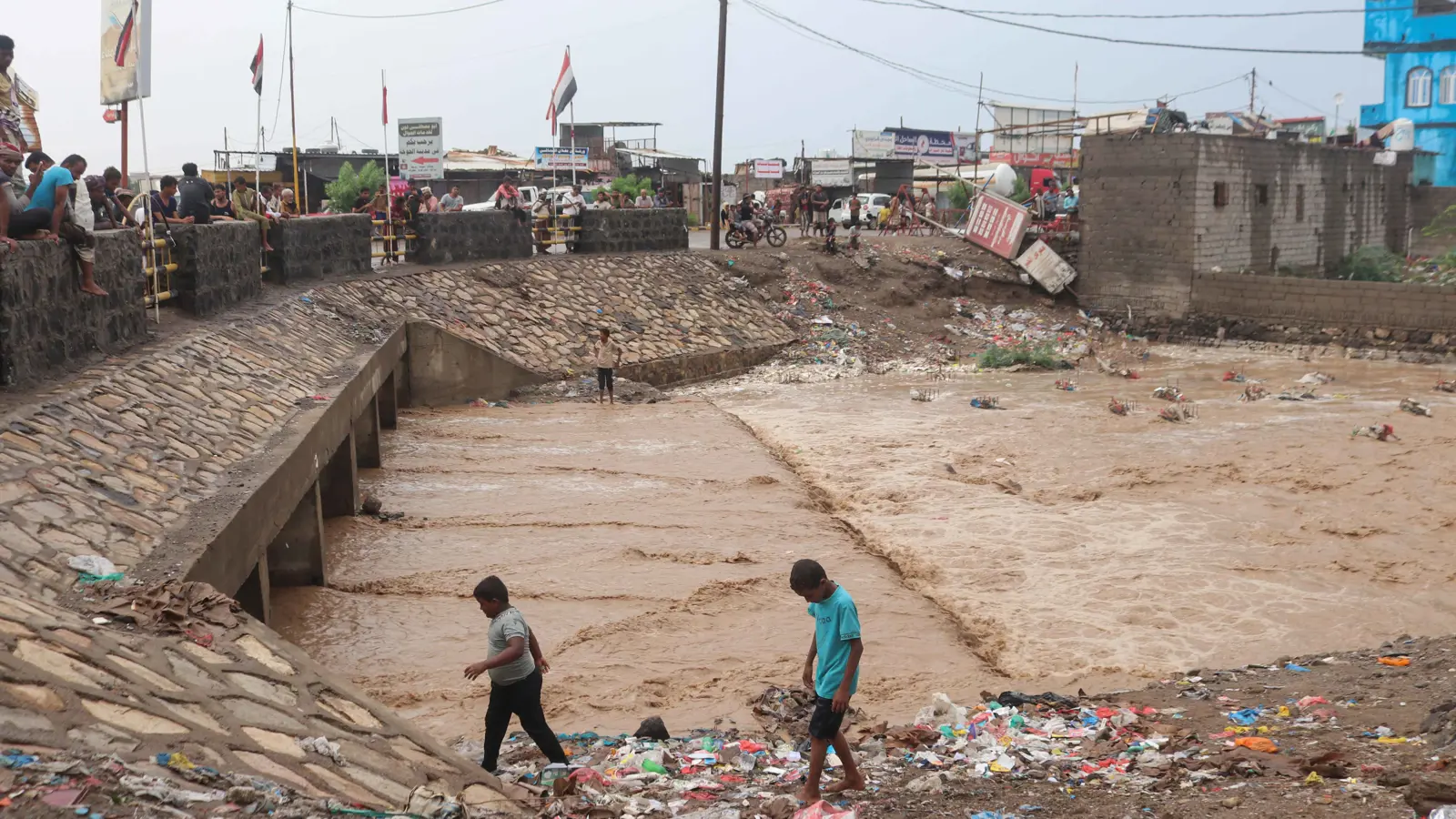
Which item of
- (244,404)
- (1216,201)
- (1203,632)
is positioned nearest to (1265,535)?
(1203,632)

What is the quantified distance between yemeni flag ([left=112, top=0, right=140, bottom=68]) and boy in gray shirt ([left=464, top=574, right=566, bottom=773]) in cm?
865

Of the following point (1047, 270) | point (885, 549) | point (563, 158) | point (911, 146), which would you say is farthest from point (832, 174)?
point (885, 549)

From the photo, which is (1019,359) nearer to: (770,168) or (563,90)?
(563,90)

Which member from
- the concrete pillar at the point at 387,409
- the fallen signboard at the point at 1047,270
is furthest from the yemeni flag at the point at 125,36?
the fallen signboard at the point at 1047,270

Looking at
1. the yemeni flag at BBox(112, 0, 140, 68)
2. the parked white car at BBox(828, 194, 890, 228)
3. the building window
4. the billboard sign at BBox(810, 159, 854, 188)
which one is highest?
the building window

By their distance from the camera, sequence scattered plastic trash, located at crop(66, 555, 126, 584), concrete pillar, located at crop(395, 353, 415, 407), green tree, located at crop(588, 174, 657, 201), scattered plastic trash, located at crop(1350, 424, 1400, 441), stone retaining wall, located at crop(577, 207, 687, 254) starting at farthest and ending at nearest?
green tree, located at crop(588, 174, 657, 201)
stone retaining wall, located at crop(577, 207, 687, 254)
concrete pillar, located at crop(395, 353, 415, 407)
scattered plastic trash, located at crop(1350, 424, 1400, 441)
scattered plastic trash, located at crop(66, 555, 126, 584)

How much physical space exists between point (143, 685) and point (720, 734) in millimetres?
3411

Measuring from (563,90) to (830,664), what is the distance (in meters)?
22.8

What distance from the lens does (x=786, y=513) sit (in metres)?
13.5

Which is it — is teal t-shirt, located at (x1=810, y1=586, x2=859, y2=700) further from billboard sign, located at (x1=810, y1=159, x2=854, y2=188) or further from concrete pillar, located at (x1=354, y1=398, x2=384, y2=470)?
billboard sign, located at (x1=810, y1=159, x2=854, y2=188)

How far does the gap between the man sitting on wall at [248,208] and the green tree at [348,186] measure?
23.2 m

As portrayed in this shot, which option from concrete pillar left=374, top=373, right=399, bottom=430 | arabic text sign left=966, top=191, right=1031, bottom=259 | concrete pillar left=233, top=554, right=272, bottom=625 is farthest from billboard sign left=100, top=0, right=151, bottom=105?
arabic text sign left=966, top=191, right=1031, bottom=259

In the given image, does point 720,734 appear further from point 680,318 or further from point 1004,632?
point 680,318

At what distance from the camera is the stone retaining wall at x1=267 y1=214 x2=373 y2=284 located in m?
19.1
